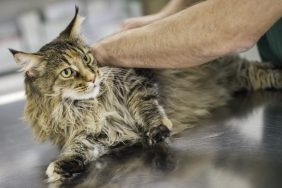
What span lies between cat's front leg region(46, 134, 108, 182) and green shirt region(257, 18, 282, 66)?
70 centimetres

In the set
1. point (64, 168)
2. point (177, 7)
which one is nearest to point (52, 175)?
point (64, 168)

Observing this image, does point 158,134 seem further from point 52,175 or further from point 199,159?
point 52,175

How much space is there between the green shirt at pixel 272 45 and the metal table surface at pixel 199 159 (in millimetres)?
176

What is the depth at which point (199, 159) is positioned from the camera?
1249 mm

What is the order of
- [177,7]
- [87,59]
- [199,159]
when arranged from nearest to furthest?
[199,159]
[87,59]
[177,7]

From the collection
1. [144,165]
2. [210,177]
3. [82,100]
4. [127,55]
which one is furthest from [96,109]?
[210,177]

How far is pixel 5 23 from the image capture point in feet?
9.39

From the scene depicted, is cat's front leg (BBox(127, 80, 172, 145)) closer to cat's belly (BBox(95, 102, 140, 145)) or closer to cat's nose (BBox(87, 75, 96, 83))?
cat's belly (BBox(95, 102, 140, 145))

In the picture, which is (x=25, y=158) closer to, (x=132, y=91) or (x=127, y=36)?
(x=132, y=91)

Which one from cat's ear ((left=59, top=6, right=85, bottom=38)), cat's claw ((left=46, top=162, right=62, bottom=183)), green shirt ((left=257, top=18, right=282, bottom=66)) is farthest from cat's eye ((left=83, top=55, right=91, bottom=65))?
green shirt ((left=257, top=18, right=282, bottom=66))

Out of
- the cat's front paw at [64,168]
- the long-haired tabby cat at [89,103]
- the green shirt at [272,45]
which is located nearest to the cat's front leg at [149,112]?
the long-haired tabby cat at [89,103]

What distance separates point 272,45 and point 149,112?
1.79 feet

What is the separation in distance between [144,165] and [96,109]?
32cm

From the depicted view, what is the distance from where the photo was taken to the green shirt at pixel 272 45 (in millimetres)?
1579
